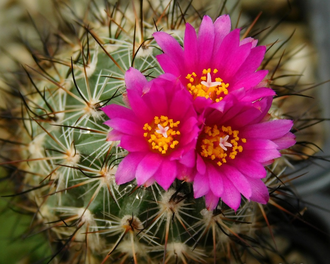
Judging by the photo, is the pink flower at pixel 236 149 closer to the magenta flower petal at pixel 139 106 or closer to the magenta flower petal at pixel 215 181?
the magenta flower petal at pixel 215 181

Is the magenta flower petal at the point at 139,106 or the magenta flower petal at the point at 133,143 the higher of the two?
the magenta flower petal at the point at 139,106

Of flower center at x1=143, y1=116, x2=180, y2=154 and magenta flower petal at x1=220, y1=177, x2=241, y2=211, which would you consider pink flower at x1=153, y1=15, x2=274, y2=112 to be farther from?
magenta flower petal at x1=220, y1=177, x2=241, y2=211

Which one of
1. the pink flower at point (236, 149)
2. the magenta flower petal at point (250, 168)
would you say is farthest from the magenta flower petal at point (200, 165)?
the magenta flower petal at point (250, 168)

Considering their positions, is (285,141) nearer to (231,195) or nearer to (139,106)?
(231,195)

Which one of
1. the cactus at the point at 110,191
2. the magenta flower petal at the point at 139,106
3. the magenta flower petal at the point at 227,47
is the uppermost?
the magenta flower petal at the point at 227,47

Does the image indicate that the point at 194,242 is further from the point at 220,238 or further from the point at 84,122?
the point at 84,122

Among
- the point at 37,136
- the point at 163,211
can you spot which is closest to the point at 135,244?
the point at 163,211

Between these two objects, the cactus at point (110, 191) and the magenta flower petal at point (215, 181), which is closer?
the magenta flower petal at point (215, 181)
